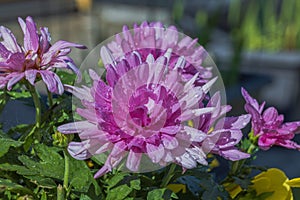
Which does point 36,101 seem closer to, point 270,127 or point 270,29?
point 270,127

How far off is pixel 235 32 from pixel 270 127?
2348mm

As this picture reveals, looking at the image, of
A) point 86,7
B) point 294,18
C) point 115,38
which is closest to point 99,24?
point 86,7

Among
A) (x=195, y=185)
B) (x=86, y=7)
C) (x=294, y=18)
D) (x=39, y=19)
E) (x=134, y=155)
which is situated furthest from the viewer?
(x=86, y=7)

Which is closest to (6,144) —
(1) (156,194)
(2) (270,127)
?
(1) (156,194)

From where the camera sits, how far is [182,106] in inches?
21.2

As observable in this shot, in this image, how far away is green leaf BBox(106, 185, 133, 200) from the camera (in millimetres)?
550

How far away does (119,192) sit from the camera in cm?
55

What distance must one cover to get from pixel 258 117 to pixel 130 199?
16 centimetres

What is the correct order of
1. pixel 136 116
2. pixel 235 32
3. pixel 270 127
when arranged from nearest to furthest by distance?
pixel 136 116 < pixel 270 127 < pixel 235 32

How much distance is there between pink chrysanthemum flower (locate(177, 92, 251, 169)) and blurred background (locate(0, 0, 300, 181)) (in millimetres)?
765

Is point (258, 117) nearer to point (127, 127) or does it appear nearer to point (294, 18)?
point (127, 127)

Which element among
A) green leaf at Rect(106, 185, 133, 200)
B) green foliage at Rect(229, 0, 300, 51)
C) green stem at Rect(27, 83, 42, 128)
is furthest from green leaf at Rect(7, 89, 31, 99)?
green foliage at Rect(229, 0, 300, 51)

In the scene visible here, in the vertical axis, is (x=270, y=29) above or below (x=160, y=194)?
below

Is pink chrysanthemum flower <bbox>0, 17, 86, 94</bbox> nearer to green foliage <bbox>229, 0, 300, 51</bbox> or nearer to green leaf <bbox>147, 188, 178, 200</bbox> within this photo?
green leaf <bbox>147, 188, 178, 200</bbox>
